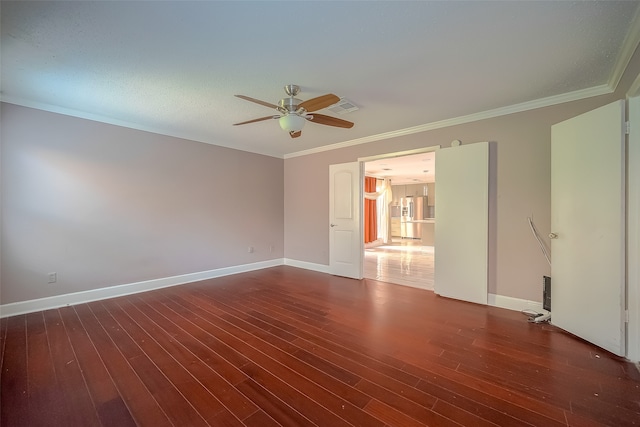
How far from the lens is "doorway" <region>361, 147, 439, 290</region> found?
4992 mm

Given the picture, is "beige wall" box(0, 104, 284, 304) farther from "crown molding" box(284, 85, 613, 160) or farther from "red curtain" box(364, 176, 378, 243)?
"red curtain" box(364, 176, 378, 243)

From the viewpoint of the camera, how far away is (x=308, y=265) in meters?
5.48

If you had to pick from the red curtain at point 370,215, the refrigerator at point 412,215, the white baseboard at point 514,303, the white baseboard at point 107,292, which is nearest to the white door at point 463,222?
the white baseboard at point 514,303

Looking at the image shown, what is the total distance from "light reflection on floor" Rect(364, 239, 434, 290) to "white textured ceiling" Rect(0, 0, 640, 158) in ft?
9.01

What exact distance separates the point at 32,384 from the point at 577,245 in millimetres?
4625

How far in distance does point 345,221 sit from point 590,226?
318 cm

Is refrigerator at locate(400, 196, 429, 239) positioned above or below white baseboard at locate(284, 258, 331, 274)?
above

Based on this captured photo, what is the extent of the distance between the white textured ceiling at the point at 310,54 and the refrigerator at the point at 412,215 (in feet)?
25.5

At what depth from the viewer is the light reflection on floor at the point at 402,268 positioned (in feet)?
14.9

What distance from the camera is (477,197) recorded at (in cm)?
341

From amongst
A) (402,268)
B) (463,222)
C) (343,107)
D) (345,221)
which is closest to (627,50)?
(463,222)

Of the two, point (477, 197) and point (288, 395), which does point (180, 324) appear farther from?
point (477, 197)

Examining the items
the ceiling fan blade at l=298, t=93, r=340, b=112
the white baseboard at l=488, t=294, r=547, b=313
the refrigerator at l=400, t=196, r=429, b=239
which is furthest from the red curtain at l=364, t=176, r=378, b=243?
the ceiling fan blade at l=298, t=93, r=340, b=112

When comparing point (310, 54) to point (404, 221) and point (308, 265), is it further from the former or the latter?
point (404, 221)
